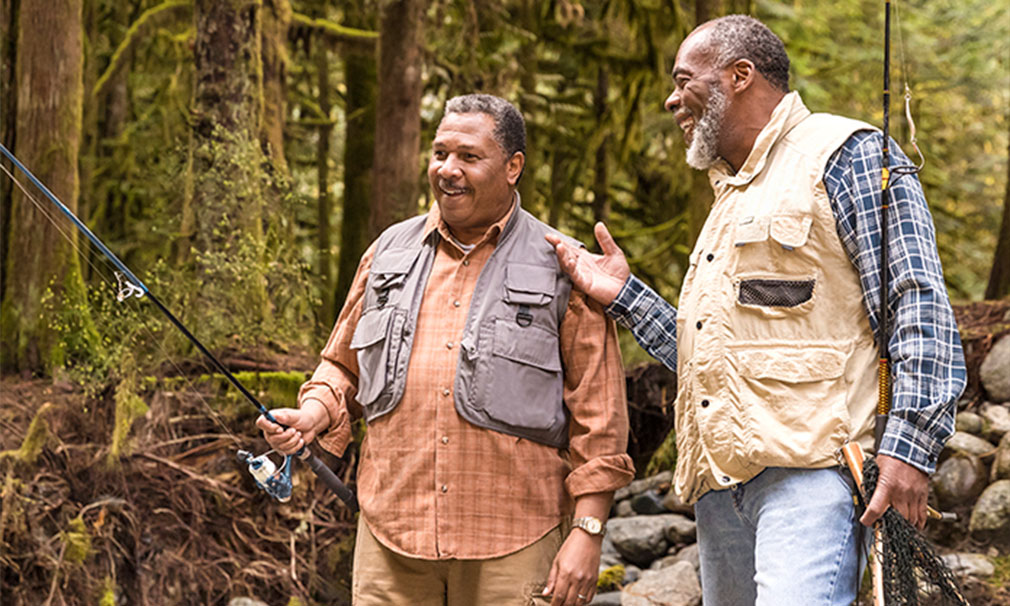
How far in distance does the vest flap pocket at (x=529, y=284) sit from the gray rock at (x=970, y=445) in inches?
177

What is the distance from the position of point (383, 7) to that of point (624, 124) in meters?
3.05

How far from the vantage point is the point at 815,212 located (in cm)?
281

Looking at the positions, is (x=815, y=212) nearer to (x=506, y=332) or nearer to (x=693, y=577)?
(x=506, y=332)

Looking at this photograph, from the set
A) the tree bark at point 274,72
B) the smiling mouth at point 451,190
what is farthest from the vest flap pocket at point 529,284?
the tree bark at point 274,72

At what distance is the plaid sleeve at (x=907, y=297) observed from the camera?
8.52 feet

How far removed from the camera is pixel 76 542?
5.81m

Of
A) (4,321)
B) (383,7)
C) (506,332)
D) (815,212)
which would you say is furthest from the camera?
(383,7)

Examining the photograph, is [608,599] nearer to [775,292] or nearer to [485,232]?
[485,232]

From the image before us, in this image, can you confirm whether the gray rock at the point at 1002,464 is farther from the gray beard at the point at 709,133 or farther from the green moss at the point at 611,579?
the gray beard at the point at 709,133

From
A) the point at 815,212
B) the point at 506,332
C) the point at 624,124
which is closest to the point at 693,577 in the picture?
the point at 506,332

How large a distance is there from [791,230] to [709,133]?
403mm

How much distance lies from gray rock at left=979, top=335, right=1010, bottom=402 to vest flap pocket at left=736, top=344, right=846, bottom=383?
16.9 feet

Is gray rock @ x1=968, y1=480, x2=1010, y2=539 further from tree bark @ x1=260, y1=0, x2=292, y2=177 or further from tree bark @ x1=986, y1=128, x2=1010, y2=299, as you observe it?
tree bark @ x1=260, y1=0, x2=292, y2=177

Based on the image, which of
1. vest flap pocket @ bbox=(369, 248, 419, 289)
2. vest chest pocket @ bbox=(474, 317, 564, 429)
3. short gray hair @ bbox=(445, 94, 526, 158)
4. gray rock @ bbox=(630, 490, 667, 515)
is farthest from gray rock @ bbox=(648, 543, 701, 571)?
short gray hair @ bbox=(445, 94, 526, 158)
